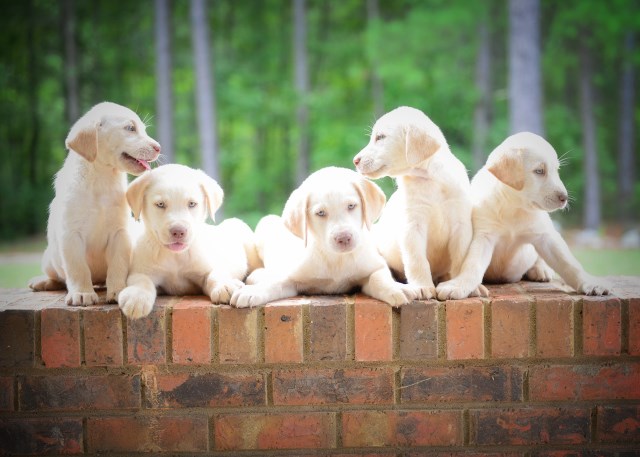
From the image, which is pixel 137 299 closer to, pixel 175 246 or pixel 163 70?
pixel 175 246

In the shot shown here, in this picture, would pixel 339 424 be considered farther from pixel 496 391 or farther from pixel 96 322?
pixel 96 322

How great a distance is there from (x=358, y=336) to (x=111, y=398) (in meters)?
0.91

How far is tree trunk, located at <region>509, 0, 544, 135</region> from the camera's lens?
32.6ft

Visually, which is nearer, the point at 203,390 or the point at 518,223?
the point at 203,390

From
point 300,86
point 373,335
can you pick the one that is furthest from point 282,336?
point 300,86

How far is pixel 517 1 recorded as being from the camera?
1016 centimetres

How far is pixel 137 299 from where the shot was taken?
93.6 inches

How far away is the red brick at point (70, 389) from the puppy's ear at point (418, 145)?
4.31ft

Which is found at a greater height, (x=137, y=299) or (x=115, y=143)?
(x=115, y=143)

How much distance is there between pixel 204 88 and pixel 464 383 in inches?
430

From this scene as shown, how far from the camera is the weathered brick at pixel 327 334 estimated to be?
2.38 m

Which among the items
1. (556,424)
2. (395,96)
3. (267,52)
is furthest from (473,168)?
(556,424)

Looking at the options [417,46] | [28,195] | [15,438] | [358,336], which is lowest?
[15,438]

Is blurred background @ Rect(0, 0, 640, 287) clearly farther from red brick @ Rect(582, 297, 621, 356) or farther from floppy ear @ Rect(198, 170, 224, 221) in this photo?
floppy ear @ Rect(198, 170, 224, 221)
